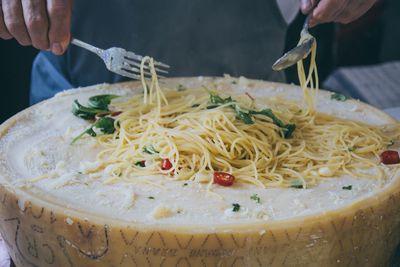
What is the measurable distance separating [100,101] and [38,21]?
47cm

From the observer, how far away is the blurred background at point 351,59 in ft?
15.3

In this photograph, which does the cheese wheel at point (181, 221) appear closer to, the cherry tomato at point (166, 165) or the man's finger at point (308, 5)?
the cherry tomato at point (166, 165)

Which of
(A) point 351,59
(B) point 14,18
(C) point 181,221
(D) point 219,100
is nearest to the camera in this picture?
(C) point 181,221

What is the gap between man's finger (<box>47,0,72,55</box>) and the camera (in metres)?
2.28

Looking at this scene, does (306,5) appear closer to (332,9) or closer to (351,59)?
(332,9)

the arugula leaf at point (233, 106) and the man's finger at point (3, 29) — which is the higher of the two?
the man's finger at point (3, 29)

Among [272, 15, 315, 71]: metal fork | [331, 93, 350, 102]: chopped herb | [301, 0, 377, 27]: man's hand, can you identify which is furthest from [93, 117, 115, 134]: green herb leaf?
[331, 93, 350, 102]: chopped herb

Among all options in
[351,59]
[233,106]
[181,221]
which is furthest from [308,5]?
[351,59]

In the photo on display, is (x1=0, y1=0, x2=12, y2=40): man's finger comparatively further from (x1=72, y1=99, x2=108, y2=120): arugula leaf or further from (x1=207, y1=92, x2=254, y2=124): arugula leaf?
(x1=207, y1=92, x2=254, y2=124): arugula leaf

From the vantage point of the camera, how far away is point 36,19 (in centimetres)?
228

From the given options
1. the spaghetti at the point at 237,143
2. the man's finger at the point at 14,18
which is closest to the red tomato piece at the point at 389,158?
the spaghetti at the point at 237,143

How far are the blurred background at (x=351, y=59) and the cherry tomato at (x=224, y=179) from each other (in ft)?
8.16

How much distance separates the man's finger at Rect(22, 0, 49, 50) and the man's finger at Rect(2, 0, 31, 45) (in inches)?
Answer: 1.0

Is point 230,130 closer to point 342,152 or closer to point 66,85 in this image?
point 342,152
